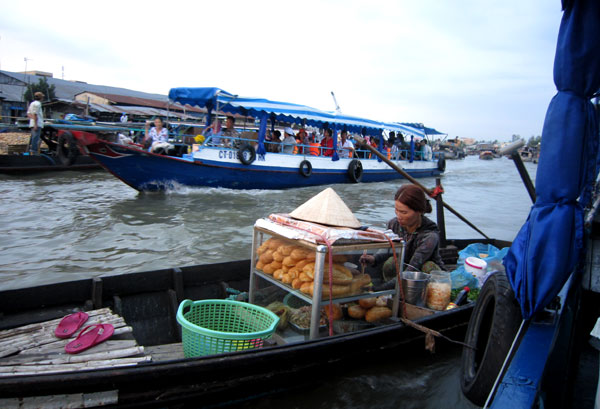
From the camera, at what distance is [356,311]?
130 inches

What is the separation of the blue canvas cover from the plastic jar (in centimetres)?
132

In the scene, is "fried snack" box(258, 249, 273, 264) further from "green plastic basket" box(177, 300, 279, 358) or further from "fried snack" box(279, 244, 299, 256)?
"green plastic basket" box(177, 300, 279, 358)

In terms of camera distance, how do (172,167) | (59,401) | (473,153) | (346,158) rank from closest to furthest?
(59,401) → (172,167) → (346,158) → (473,153)

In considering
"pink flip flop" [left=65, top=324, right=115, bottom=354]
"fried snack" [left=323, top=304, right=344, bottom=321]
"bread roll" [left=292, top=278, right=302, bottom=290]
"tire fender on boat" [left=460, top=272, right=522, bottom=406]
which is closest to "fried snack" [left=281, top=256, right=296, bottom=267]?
"bread roll" [left=292, top=278, right=302, bottom=290]

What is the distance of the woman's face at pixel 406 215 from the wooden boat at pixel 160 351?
804mm

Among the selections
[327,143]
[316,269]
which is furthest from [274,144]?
[316,269]

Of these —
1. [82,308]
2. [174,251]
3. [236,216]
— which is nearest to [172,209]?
[236,216]

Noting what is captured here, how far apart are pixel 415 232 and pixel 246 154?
9.41m

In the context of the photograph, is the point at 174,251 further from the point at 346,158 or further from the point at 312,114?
the point at 346,158

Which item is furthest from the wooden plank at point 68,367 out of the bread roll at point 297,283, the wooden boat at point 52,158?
the wooden boat at point 52,158

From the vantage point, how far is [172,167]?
11.6 m

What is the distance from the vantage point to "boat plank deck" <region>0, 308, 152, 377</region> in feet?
8.00

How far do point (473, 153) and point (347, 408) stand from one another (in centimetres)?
9917

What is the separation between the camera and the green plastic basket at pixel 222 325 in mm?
2555
